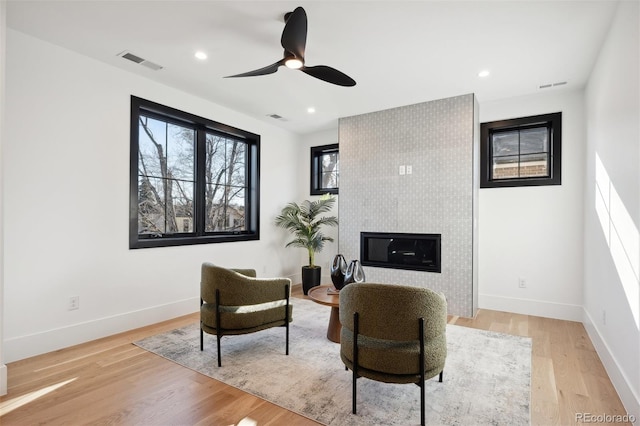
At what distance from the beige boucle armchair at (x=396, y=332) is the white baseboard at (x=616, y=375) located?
1.13 meters

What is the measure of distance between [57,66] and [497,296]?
5.47m

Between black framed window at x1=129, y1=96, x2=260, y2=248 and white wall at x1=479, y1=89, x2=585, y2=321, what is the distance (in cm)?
338

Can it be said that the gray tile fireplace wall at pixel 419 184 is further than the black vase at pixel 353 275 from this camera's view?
Yes

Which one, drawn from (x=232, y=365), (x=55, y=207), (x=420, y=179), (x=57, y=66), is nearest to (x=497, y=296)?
(x=420, y=179)

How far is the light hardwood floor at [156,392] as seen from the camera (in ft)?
6.50

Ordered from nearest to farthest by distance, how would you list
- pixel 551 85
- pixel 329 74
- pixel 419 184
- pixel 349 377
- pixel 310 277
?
pixel 349 377 → pixel 329 74 → pixel 551 85 → pixel 419 184 → pixel 310 277

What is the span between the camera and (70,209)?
304 cm

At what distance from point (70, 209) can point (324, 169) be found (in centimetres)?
375

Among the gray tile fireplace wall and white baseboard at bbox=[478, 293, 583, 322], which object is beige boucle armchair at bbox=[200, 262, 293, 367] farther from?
white baseboard at bbox=[478, 293, 583, 322]

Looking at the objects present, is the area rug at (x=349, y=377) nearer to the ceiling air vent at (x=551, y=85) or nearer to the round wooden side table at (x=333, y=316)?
the round wooden side table at (x=333, y=316)

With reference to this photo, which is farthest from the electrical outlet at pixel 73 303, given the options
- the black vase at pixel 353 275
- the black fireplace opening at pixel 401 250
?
the black fireplace opening at pixel 401 250

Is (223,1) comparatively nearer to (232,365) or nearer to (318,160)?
(232,365)

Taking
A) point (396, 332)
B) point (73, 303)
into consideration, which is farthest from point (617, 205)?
point (73, 303)

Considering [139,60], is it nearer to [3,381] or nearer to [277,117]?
[277,117]
